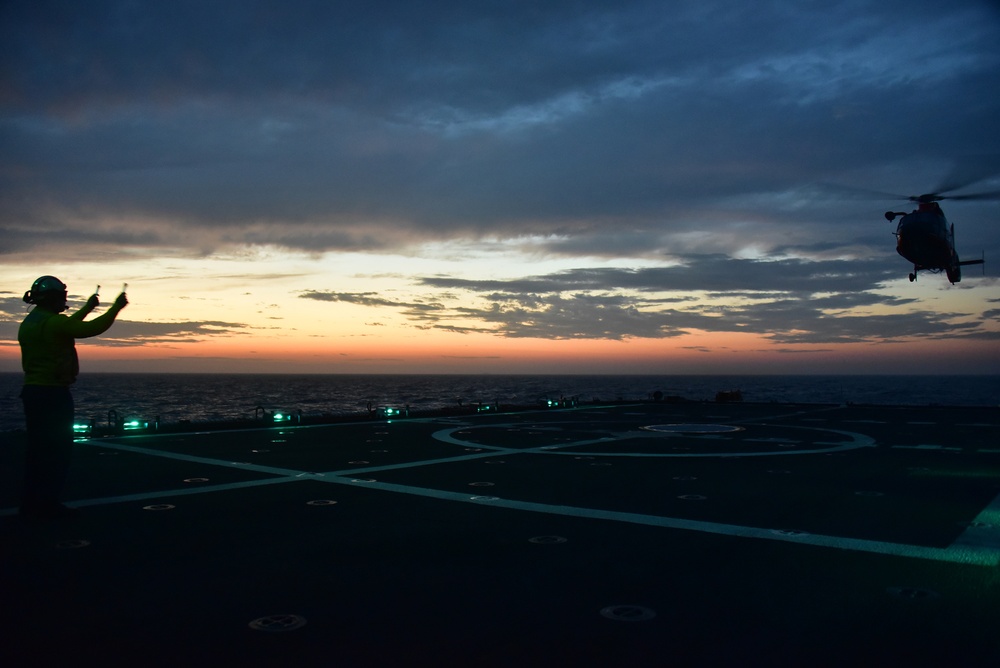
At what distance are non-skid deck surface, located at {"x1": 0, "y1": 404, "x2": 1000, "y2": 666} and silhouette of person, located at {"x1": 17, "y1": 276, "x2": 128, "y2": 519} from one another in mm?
456

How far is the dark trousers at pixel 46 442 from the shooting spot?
8.05 meters

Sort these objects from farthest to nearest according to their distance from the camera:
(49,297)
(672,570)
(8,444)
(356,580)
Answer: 1. (8,444)
2. (49,297)
3. (672,570)
4. (356,580)

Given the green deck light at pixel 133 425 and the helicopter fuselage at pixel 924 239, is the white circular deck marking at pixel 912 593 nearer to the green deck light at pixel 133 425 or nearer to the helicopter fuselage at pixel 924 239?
the green deck light at pixel 133 425

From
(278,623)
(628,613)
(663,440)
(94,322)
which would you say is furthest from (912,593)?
(663,440)

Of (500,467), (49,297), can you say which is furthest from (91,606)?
(500,467)

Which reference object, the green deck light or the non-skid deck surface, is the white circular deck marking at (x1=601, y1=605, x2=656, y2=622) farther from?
the green deck light

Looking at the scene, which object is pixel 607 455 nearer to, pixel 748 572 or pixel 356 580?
pixel 748 572

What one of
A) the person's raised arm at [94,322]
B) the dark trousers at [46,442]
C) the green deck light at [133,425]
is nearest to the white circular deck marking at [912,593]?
the person's raised arm at [94,322]

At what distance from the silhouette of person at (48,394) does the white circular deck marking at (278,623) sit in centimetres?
477

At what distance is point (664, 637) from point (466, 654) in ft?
4.63

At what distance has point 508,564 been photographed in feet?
21.2

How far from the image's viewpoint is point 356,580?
594cm

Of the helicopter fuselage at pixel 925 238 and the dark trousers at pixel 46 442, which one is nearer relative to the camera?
the dark trousers at pixel 46 442

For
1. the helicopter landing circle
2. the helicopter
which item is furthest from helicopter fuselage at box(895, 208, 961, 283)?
the helicopter landing circle
